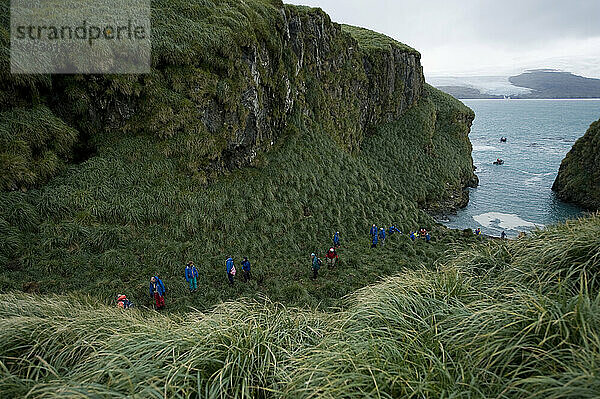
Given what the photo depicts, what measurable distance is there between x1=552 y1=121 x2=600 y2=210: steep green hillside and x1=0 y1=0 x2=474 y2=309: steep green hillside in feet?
106

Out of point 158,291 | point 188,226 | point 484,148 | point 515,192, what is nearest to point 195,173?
point 188,226

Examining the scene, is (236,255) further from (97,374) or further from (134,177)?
(97,374)

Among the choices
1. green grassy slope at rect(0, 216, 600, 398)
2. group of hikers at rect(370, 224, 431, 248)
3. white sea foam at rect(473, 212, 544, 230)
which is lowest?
white sea foam at rect(473, 212, 544, 230)

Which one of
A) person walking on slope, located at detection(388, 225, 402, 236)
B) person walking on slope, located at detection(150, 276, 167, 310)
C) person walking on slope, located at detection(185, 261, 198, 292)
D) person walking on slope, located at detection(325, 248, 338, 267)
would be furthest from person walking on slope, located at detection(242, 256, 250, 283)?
person walking on slope, located at detection(388, 225, 402, 236)

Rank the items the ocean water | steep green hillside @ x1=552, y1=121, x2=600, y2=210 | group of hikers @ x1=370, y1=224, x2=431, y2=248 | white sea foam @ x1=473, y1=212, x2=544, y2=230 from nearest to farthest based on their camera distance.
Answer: group of hikers @ x1=370, y1=224, x2=431, y2=248 < white sea foam @ x1=473, y1=212, x2=544, y2=230 < the ocean water < steep green hillside @ x1=552, y1=121, x2=600, y2=210

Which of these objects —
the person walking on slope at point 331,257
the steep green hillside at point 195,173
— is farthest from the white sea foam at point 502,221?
the person walking on slope at point 331,257

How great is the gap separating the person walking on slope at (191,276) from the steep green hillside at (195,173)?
419mm

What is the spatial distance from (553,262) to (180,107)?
1642 centimetres

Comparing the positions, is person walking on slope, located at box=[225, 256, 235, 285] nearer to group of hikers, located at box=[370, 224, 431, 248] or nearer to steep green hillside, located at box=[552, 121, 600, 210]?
group of hikers, located at box=[370, 224, 431, 248]

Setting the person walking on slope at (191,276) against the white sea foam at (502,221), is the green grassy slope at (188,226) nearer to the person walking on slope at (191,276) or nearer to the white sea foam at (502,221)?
the person walking on slope at (191,276)

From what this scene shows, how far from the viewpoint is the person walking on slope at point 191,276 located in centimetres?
1118

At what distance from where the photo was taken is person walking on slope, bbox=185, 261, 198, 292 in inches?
440

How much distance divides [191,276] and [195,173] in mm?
6609

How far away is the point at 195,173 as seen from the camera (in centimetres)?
1593
